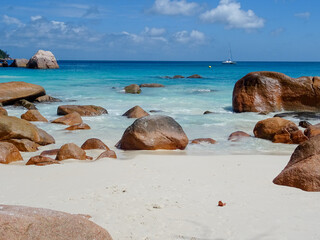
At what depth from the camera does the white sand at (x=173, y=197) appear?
4.12 metres

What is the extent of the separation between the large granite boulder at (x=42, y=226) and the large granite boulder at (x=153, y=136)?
220 inches

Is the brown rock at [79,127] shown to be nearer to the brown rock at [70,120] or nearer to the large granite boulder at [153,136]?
the brown rock at [70,120]

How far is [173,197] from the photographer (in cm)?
514

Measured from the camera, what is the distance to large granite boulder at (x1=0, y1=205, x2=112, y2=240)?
2.67 meters

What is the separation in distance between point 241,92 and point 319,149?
32.3 ft

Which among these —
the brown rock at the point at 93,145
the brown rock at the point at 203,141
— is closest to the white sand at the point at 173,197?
the brown rock at the point at 93,145

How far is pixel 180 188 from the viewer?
18.3ft

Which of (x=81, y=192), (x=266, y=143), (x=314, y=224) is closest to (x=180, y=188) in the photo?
(x=81, y=192)

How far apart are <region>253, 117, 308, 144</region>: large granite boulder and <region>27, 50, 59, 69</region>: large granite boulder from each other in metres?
53.6

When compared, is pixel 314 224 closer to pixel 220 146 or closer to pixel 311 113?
pixel 220 146

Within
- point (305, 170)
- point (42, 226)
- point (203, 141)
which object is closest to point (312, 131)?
point (203, 141)

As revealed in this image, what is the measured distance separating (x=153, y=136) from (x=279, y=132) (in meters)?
3.31

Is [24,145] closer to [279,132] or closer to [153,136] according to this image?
[153,136]

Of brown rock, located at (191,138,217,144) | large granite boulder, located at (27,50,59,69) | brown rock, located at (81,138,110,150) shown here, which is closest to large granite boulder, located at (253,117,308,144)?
brown rock, located at (191,138,217,144)
